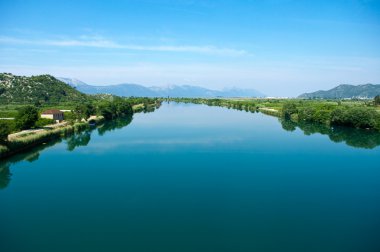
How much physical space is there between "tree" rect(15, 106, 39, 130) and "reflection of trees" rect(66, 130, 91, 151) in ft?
11.8

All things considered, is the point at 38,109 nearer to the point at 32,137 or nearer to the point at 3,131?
the point at 32,137

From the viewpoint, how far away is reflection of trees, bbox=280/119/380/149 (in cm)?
2900

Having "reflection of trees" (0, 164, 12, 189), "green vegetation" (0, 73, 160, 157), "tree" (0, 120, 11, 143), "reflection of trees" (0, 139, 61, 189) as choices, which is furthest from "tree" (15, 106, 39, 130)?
"reflection of trees" (0, 164, 12, 189)

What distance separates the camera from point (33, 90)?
6675cm

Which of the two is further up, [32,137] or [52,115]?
[52,115]

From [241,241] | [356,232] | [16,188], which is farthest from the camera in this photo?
[16,188]

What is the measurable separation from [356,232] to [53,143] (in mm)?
23237

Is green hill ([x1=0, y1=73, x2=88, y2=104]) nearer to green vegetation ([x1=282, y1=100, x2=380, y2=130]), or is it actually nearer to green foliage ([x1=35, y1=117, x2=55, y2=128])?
green foliage ([x1=35, y1=117, x2=55, y2=128])

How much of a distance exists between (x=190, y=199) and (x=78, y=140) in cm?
1840

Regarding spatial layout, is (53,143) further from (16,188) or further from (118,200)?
(118,200)

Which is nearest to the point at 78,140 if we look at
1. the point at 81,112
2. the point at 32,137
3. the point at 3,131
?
the point at 32,137

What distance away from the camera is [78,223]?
435 inches

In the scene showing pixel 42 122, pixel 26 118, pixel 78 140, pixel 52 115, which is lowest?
pixel 78 140

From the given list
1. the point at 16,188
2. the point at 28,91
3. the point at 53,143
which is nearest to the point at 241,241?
the point at 16,188
